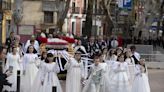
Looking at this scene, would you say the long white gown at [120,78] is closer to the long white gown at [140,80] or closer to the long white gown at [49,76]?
the long white gown at [140,80]

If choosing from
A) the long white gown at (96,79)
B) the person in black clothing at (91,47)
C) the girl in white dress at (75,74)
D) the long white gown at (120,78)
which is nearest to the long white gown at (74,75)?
the girl in white dress at (75,74)

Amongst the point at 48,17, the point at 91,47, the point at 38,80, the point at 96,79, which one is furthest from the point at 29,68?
the point at 48,17

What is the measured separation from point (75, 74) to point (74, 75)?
0.17 ft

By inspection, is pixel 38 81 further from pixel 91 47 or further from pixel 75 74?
pixel 91 47

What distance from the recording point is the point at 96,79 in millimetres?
15680

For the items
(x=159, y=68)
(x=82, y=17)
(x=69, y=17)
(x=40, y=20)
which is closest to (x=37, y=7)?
(x=40, y=20)

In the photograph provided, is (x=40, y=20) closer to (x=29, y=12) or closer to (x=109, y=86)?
(x=29, y=12)

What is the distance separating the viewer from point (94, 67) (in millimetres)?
15773

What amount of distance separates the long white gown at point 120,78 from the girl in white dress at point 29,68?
2579mm

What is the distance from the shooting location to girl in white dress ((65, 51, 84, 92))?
16328 millimetres

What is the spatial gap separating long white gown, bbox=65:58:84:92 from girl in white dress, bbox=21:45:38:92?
1.11 m

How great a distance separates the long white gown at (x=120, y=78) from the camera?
15.9m

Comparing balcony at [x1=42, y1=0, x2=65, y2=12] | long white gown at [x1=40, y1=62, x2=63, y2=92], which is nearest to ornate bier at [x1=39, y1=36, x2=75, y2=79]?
long white gown at [x1=40, y1=62, x2=63, y2=92]

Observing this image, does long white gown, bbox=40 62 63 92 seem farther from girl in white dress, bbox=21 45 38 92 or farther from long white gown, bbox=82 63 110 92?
girl in white dress, bbox=21 45 38 92
